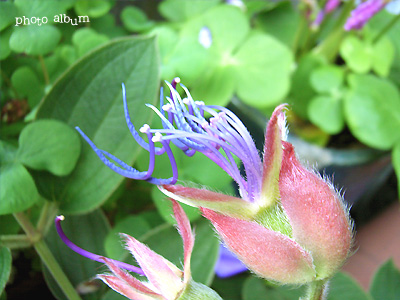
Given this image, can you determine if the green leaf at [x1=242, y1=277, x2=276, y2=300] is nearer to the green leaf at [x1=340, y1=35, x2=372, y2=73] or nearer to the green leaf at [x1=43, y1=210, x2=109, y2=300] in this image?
the green leaf at [x1=43, y1=210, x2=109, y2=300]

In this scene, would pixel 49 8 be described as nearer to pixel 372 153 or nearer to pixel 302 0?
pixel 302 0

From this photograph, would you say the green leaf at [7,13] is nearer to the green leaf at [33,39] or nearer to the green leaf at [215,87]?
the green leaf at [33,39]

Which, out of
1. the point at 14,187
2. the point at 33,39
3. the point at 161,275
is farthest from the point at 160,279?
the point at 33,39

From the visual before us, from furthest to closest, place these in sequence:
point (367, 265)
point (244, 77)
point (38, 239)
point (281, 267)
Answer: point (367, 265) → point (244, 77) → point (38, 239) → point (281, 267)

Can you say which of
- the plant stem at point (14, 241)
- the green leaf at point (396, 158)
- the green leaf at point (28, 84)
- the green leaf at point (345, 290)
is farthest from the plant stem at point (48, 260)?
the green leaf at point (396, 158)

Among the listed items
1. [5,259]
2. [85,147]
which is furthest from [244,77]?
[5,259]
